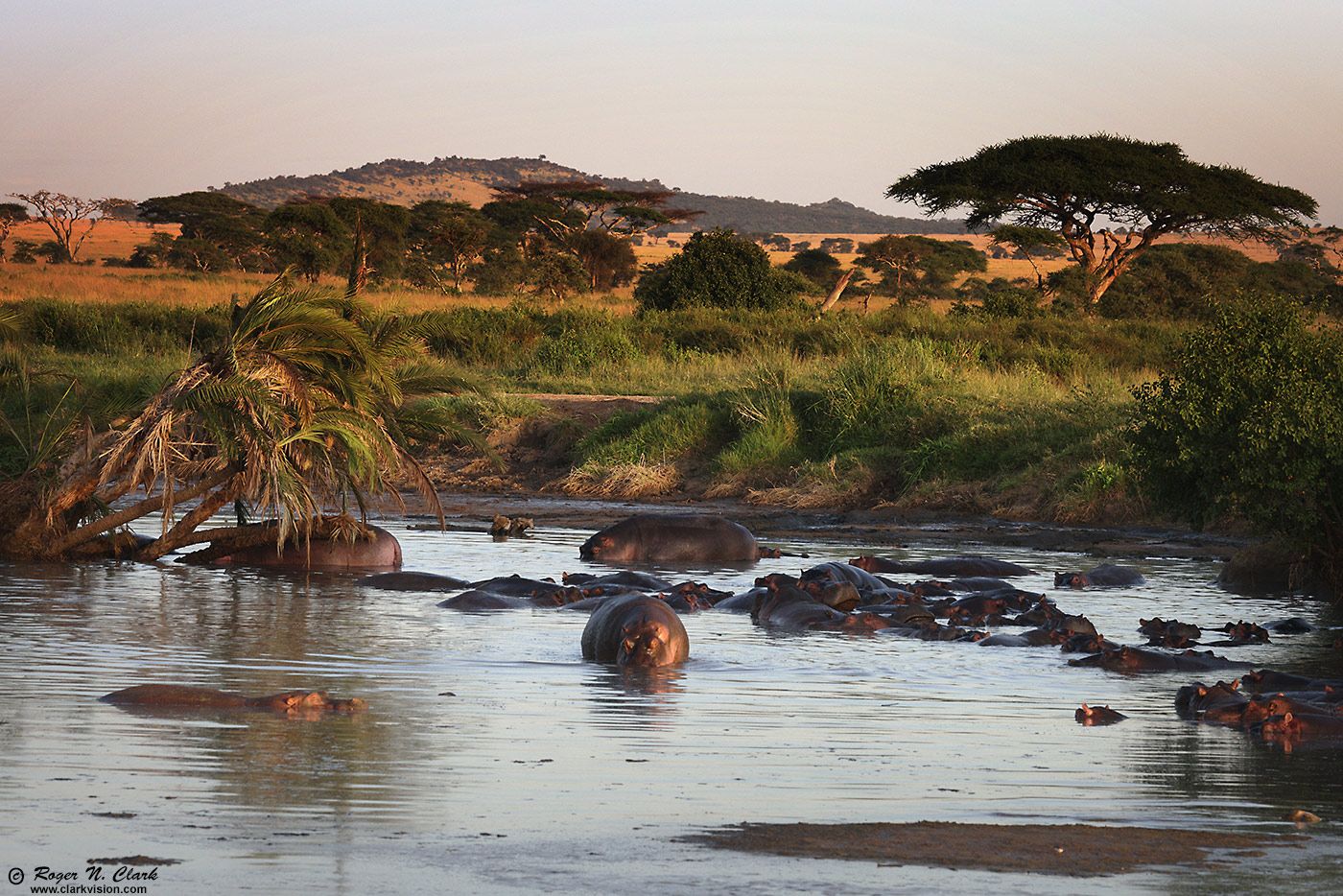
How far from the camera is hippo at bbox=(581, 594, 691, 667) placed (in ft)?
24.7

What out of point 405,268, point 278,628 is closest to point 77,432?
point 278,628

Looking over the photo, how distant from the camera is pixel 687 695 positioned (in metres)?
6.80

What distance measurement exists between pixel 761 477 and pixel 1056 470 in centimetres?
389

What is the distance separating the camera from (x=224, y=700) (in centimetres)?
625

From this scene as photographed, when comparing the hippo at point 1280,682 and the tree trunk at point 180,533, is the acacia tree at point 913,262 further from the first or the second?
the hippo at point 1280,682

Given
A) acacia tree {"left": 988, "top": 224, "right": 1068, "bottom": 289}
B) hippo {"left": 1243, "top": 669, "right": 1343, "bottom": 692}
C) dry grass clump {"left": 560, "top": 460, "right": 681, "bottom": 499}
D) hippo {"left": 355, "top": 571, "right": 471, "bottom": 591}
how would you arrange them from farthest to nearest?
acacia tree {"left": 988, "top": 224, "right": 1068, "bottom": 289} < dry grass clump {"left": 560, "top": 460, "right": 681, "bottom": 499} < hippo {"left": 355, "top": 571, "right": 471, "bottom": 591} < hippo {"left": 1243, "top": 669, "right": 1343, "bottom": 692}

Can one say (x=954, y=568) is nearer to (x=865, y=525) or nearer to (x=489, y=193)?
(x=865, y=525)

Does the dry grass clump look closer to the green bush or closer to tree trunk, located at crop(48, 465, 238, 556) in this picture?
tree trunk, located at crop(48, 465, 238, 556)

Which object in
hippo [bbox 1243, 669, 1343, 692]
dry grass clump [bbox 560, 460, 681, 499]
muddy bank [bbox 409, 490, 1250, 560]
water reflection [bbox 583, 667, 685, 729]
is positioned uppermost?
dry grass clump [bbox 560, 460, 681, 499]

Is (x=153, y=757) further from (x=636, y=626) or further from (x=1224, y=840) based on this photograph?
(x=1224, y=840)

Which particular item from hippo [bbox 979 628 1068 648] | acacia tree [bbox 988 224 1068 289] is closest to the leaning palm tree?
hippo [bbox 979 628 1068 648]

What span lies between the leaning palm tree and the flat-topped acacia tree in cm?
2451

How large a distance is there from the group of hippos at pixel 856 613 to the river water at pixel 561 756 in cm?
19

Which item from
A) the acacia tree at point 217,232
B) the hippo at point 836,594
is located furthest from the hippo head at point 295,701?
the acacia tree at point 217,232
